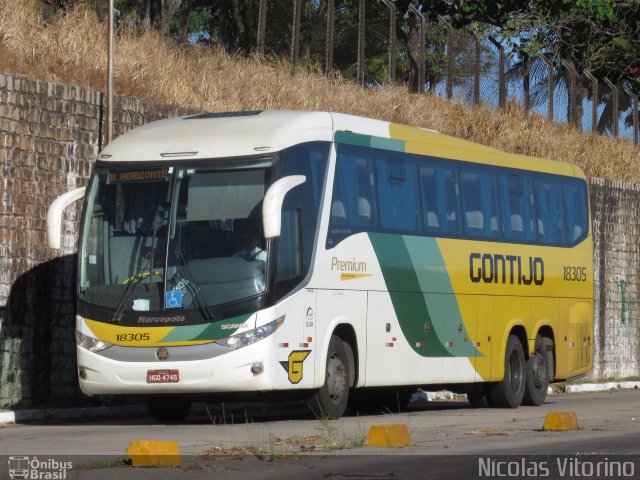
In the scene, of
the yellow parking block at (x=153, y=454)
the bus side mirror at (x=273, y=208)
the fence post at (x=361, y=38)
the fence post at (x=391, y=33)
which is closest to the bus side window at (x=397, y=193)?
the bus side mirror at (x=273, y=208)

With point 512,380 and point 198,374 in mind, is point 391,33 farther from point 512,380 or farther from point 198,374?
point 198,374

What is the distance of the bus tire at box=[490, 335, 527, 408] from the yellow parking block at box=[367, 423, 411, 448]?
890 centimetres

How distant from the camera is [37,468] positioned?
36.1 ft

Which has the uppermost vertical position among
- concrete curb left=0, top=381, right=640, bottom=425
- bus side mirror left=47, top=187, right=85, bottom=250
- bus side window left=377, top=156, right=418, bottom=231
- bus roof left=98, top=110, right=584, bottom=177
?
bus roof left=98, top=110, right=584, bottom=177

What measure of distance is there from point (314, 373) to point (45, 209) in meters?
4.55

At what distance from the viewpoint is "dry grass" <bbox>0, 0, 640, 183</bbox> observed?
23.1 meters

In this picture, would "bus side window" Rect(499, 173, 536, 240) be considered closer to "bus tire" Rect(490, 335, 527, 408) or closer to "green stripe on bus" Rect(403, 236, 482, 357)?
"bus tire" Rect(490, 335, 527, 408)

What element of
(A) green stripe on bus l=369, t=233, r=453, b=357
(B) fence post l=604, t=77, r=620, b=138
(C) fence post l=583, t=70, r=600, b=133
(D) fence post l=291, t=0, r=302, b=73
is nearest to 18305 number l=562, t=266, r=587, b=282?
(A) green stripe on bus l=369, t=233, r=453, b=357

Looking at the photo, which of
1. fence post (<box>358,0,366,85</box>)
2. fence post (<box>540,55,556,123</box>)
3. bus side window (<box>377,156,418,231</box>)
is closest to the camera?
bus side window (<box>377,156,418,231</box>)

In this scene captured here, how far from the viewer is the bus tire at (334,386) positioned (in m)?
17.3

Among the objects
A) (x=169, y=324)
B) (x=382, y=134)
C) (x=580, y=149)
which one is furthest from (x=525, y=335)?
(x=580, y=149)

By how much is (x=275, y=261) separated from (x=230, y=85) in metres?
12.2

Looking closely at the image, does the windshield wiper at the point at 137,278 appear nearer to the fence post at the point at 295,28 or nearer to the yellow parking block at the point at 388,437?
the yellow parking block at the point at 388,437

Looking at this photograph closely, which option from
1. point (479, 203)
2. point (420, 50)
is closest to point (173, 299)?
point (479, 203)
